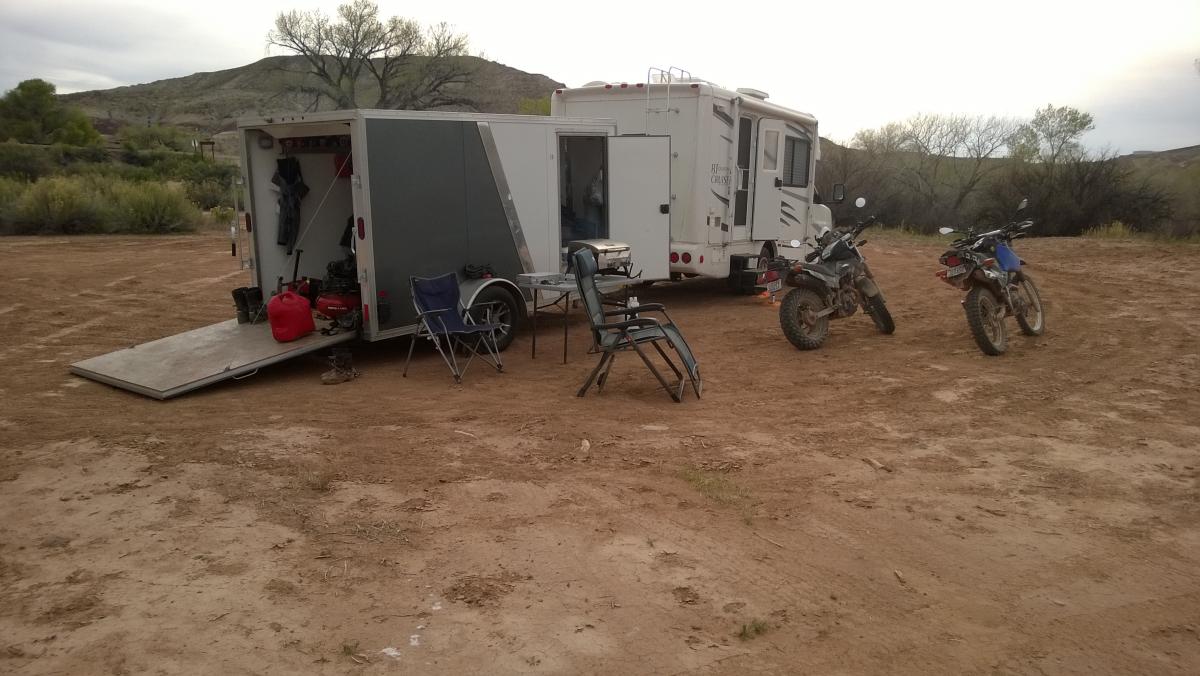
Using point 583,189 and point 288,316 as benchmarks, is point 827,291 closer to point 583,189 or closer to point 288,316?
point 583,189

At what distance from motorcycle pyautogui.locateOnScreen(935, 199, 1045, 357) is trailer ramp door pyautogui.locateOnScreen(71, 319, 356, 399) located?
552 centimetres

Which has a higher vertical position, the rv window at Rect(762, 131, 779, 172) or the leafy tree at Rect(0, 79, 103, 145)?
the leafy tree at Rect(0, 79, 103, 145)

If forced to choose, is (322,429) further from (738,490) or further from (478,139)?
(478,139)

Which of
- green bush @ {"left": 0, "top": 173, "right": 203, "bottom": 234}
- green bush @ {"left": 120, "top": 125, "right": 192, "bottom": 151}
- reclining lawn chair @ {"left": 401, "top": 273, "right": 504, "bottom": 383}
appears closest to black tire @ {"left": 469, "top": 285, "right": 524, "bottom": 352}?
reclining lawn chair @ {"left": 401, "top": 273, "right": 504, "bottom": 383}

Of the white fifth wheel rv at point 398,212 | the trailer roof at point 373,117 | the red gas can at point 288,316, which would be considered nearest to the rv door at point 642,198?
the white fifth wheel rv at point 398,212

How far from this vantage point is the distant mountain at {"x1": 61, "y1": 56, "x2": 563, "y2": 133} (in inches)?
1896

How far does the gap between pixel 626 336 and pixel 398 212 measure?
234cm

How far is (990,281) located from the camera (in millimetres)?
7699

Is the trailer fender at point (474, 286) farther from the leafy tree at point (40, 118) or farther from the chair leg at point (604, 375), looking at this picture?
the leafy tree at point (40, 118)

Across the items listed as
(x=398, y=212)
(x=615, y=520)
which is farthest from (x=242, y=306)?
(x=615, y=520)

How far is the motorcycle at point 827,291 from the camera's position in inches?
321

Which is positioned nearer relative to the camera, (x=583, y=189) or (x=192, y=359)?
(x=192, y=359)

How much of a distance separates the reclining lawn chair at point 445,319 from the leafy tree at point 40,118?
38427mm

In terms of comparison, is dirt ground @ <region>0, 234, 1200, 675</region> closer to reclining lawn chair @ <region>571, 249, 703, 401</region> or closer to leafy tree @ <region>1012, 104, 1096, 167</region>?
reclining lawn chair @ <region>571, 249, 703, 401</region>
